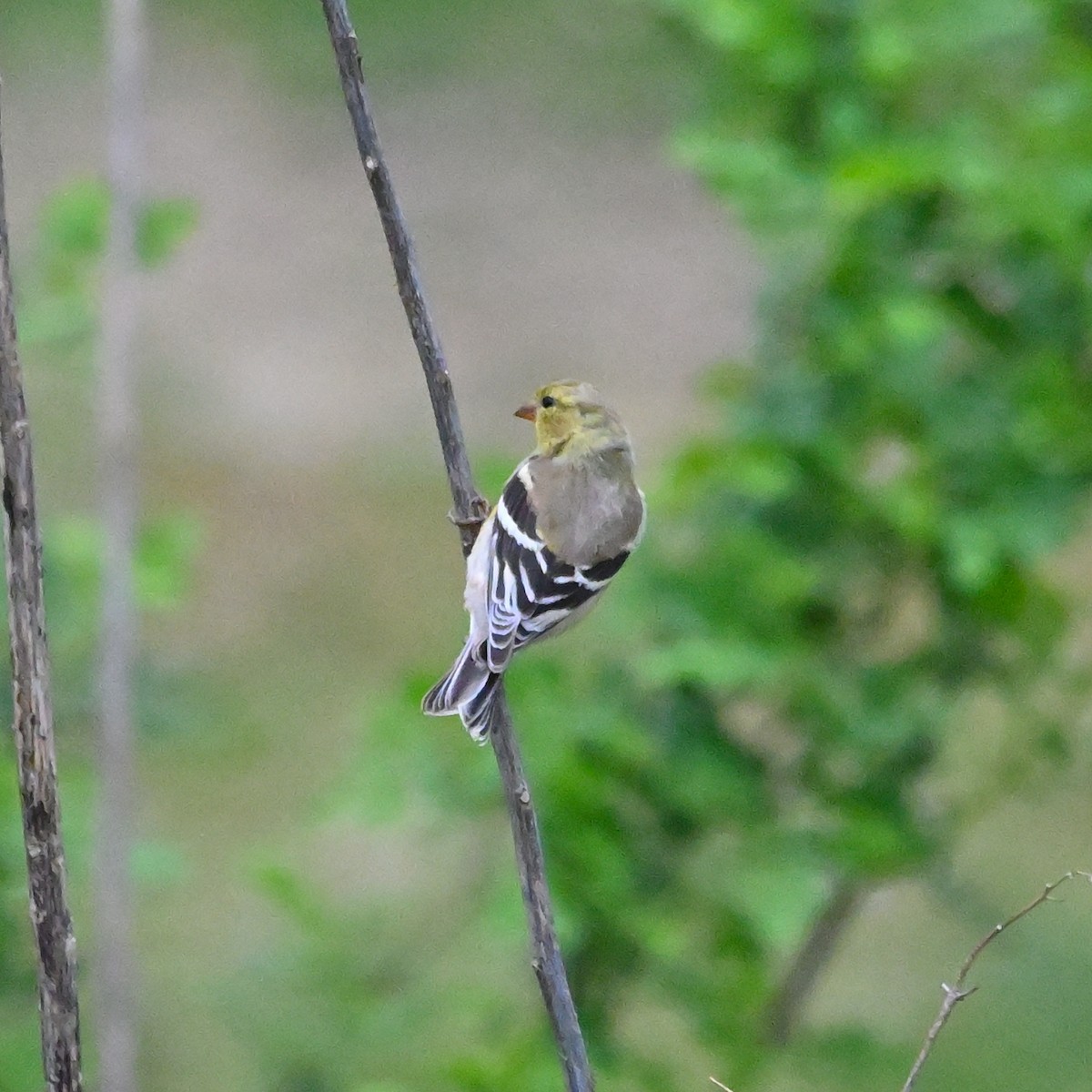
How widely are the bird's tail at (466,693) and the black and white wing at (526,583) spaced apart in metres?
0.05

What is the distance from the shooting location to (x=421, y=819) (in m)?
4.22

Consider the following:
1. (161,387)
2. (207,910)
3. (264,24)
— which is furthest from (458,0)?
(207,910)

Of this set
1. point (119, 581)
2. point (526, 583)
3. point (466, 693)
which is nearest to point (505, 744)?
point (466, 693)

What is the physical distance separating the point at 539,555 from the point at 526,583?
0.08 metres

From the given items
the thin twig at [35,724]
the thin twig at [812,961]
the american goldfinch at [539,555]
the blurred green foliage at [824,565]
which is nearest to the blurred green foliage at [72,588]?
the blurred green foliage at [824,565]

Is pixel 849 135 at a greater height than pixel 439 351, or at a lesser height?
greater

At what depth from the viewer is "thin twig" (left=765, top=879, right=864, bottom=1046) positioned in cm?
407

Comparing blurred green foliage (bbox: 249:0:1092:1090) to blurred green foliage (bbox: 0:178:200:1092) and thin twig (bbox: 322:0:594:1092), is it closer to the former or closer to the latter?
blurred green foliage (bbox: 0:178:200:1092)

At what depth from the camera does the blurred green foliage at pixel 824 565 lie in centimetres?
370

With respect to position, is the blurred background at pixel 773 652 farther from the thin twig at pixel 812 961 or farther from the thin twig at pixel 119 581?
the thin twig at pixel 119 581

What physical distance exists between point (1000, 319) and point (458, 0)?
8356 millimetres

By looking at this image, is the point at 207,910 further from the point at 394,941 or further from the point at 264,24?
the point at 264,24

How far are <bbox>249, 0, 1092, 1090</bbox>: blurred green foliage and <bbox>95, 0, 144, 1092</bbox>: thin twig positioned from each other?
2.18 feet

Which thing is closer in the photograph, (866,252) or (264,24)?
(866,252)
